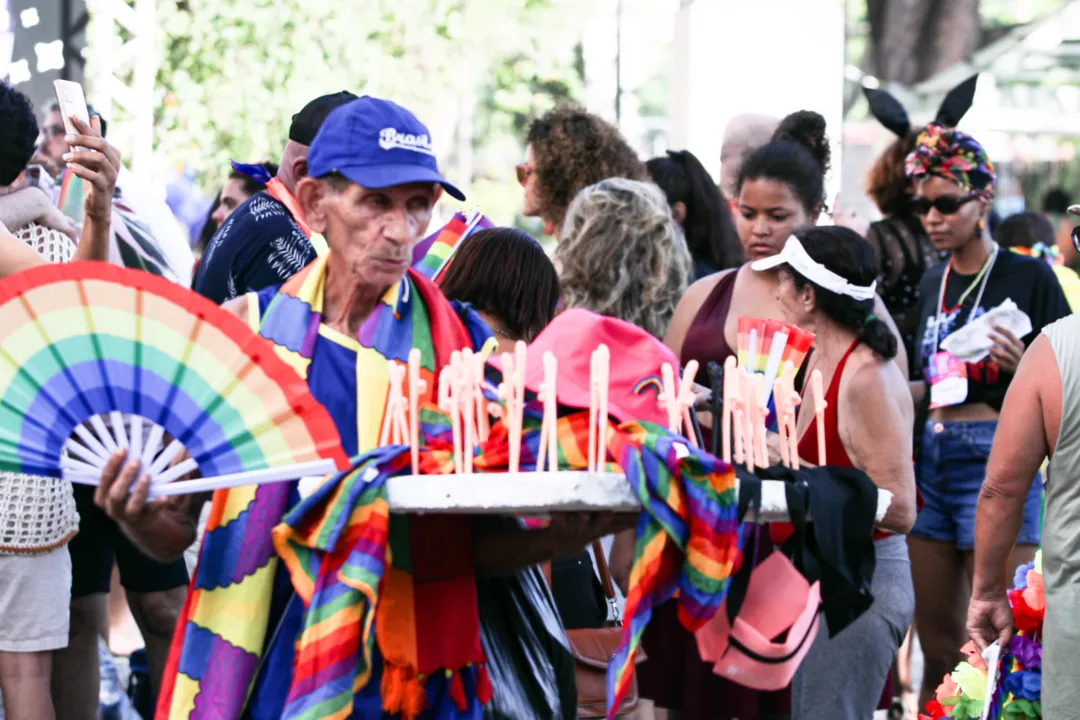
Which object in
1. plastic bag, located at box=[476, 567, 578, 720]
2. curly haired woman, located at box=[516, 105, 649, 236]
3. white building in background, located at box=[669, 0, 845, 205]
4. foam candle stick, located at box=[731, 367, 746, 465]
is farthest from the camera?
white building in background, located at box=[669, 0, 845, 205]

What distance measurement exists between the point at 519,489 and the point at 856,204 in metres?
8.92

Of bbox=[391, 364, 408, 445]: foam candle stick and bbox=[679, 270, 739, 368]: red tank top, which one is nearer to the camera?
bbox=[391, 364, 408, 445]: foam candle stick

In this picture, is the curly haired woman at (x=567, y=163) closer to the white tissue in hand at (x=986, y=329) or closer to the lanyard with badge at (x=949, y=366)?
the lanyard with badge at (x=949, y=366)

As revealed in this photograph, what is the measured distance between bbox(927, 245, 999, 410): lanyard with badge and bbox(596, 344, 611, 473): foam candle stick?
3760mm

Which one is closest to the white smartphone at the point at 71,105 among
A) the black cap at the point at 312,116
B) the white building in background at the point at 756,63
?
the black cap at the point at 312,116

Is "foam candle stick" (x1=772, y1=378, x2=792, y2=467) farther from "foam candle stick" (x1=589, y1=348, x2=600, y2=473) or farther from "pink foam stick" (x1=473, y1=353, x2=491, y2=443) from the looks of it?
"pink foam stick" (x1=473, y1=353, x2=491, y2=443)

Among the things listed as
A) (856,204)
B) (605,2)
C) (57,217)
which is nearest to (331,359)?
(57,217)

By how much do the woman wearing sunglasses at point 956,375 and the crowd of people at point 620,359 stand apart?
1cm

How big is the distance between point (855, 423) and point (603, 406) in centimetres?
207

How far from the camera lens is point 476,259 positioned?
4301 millimetres

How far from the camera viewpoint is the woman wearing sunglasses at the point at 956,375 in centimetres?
627

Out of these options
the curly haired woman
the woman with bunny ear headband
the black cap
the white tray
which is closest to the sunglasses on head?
the curly haired woman

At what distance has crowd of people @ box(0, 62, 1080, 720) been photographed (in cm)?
307

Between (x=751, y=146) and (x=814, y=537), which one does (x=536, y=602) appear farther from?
(x=751, y=146)
